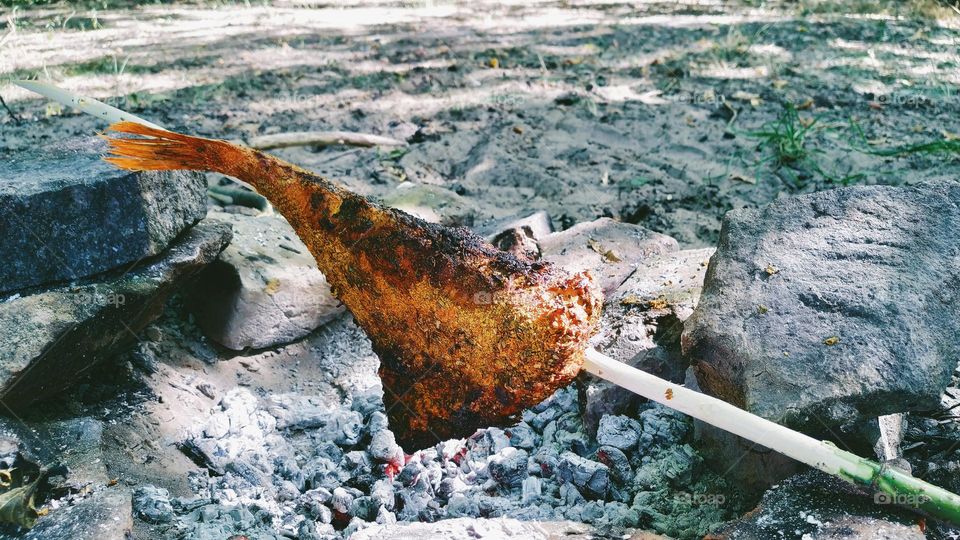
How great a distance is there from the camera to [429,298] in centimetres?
224

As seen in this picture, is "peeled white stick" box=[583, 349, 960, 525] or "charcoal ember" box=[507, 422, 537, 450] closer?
"peeled white stick" box=[583, 349, 960, 525]

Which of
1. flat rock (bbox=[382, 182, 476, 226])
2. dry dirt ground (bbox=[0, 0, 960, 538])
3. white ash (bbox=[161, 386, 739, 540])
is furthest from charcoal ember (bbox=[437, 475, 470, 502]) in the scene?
flat rock (bbox=[382, 182, 476, 226])

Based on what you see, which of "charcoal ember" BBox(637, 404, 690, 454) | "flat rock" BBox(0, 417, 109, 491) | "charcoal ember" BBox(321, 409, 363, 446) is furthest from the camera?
"charcoal ember" BBox(321, 409, 363, 446)

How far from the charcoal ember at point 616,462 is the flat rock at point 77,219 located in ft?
5.31

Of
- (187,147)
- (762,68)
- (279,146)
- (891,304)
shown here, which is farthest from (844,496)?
(762,68)

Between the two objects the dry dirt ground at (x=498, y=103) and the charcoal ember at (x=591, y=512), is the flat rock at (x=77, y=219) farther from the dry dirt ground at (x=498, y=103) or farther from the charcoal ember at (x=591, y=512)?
the charcoal ember at (x=591, y=512)

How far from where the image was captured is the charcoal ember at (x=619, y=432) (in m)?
2.38

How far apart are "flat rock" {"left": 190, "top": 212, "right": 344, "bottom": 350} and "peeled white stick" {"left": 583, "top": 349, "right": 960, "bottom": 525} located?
5.38 feet

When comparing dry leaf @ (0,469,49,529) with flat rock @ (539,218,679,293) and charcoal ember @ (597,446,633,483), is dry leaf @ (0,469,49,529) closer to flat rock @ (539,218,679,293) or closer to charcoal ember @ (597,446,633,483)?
charcoal ember @ (597,446,633,483)

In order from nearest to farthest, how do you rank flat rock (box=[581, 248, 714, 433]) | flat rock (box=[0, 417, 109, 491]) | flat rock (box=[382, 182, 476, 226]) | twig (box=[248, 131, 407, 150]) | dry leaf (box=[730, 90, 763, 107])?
flat rock (box=[0, 417, 109, 491])
flat rock (box=[581, 248, 714, 433])
flat rock (box=[382, 182, 476, 226])
twig (box=[248, 131, 407, 150])
dry leaf (box=[730, 90, 763, 107])

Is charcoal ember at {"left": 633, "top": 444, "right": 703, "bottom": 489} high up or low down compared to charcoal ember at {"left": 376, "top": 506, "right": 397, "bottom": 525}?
up

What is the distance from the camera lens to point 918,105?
17.1 feet

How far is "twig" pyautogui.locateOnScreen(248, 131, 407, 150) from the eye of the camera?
441 cm

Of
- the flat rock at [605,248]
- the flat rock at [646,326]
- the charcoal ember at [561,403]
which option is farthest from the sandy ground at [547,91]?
the charcoal ember at [561,403]
